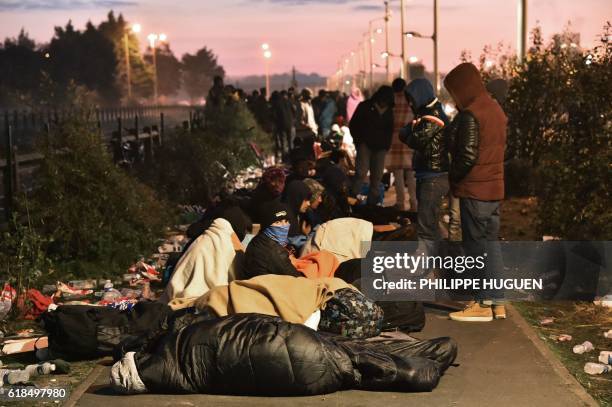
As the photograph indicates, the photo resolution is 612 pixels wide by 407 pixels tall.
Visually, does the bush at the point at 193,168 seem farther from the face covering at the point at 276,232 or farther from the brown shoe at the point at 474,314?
the face covering at the point at 276,232

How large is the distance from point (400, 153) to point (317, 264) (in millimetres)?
6134

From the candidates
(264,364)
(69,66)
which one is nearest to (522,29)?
(264,364)

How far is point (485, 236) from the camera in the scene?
30.7 feet

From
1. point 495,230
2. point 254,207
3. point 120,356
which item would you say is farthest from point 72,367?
point 254,207

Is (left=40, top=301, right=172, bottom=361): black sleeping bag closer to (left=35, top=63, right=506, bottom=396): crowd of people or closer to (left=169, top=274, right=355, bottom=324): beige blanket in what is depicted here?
(left=35, top=63, right=506, bottom=396): crowd of people

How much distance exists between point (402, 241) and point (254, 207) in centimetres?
162

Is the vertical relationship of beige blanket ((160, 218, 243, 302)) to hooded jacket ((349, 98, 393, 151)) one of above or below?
below

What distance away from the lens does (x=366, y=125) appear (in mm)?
15859

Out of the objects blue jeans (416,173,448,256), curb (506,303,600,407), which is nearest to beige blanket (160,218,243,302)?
blue jeans (416,173,448,256)

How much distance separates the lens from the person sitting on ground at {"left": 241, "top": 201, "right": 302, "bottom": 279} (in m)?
8.68

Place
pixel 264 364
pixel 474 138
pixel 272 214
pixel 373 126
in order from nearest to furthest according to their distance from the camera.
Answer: pixel 264 364, pixel 272 214, pixel 474 138, pixel 373 126

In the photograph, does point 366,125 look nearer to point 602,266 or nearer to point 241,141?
point 602,266

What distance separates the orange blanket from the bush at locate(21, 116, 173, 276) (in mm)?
3163

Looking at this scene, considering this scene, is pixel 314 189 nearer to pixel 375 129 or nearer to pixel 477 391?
pixel 375 129
